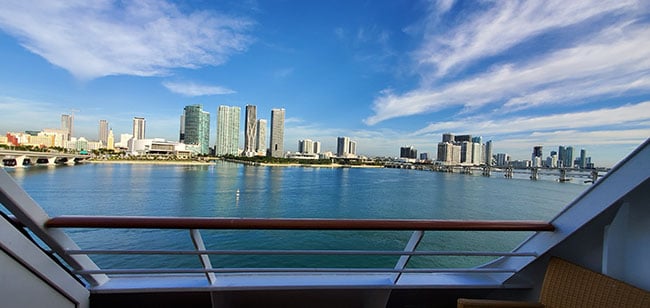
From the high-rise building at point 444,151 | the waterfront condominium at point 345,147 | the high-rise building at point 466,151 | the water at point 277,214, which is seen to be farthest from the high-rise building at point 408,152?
the water at point 277,214

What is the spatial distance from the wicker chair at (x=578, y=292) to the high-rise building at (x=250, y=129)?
75.9 meters

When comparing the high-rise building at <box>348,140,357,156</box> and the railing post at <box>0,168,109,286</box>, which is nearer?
the railing post at <box>0,168,109,286</box>

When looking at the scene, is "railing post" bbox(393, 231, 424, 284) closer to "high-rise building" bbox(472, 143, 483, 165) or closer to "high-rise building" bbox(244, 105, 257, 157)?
"high-rise building" bbox(472, 143, 483, 165)

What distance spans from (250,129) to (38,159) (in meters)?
48.0

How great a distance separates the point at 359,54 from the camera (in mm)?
12055

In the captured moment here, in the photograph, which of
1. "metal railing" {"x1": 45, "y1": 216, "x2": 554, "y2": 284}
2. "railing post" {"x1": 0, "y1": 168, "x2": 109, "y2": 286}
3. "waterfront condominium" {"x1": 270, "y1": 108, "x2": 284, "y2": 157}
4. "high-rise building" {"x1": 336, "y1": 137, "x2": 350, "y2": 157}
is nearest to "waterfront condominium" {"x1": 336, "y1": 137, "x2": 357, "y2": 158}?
"high-rise building" {"x1": 336, "y1": 137, "x2": 350, "y2": 157}

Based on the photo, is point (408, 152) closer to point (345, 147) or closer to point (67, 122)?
point (345, 147)

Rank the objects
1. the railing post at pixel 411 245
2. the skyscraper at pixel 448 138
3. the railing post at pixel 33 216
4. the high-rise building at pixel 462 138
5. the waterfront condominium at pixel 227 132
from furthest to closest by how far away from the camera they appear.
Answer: the waterfront condominium at pixel 227 132 < the skyscraper at pixel 448 138 < the high-rise building at pixel 462 138 < the railing post at pixel 411 245 < the railing post at pixel 33 216

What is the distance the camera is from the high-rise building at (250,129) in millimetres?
75625

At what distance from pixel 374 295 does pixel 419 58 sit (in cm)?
1175

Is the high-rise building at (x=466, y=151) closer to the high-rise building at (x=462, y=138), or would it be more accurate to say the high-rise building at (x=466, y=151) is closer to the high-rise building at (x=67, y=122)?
the high-rise building at (x=462, y=138)

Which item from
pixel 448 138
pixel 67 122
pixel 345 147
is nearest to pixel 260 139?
pixel 345 147

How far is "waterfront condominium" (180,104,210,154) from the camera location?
70.2 meters

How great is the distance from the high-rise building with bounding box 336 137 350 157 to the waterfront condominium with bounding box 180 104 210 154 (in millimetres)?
37314
